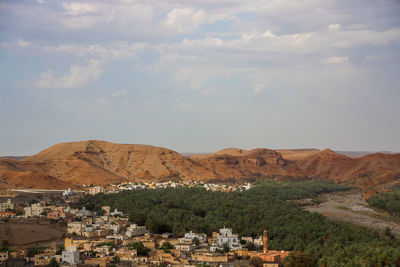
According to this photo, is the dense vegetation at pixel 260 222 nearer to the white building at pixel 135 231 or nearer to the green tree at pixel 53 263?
the white building at pixel 135 231

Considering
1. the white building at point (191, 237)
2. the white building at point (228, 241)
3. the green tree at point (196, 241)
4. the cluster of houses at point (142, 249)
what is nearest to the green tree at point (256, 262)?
the cluster of houses at point (142, 249)

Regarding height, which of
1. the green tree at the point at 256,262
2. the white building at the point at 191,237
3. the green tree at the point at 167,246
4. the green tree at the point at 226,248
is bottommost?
the green tree at the point at 256,262

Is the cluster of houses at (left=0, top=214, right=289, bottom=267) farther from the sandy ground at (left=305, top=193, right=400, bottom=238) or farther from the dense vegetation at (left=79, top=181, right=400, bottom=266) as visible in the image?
the sandy ground at (left=305, top=193, right=400, bottom=238)

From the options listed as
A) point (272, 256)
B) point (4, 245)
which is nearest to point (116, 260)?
point (272, 256)

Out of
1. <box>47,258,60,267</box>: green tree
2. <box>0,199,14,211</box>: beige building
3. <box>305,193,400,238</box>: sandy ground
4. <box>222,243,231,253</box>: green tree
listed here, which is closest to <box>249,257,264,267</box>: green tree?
<box>222,243,231,253</box>: green tree

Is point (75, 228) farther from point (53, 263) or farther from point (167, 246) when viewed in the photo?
point (53, 263)

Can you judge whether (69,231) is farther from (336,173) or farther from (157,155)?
(336,173)
